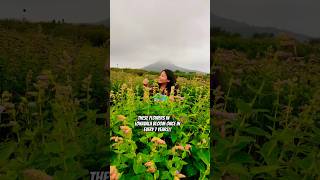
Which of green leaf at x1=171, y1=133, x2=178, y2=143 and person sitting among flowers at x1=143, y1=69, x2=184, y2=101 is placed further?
person sitting among flowers at x1=143, y1=69, x2=184, y2=101

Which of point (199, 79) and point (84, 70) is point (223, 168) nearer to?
point (199, 79)

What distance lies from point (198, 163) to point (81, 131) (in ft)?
2.80

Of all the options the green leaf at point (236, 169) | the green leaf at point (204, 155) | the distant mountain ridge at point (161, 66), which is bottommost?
the green leaf at point (204, 155)

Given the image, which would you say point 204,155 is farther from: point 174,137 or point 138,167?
point 138,167

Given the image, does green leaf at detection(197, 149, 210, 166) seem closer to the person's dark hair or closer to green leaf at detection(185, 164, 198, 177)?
green leaf at detection(185, 164, 198, 177)

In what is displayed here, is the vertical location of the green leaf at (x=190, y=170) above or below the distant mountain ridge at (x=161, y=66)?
below

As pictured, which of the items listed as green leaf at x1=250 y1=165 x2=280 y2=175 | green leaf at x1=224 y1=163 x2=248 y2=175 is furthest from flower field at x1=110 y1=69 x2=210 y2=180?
green leaf at x1=250 y1=165 x2=280 y2=175

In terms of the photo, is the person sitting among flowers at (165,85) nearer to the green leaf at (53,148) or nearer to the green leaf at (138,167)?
the green leaf at (138,167)

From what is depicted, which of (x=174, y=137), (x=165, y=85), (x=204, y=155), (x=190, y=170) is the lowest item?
(x=190, y=170)

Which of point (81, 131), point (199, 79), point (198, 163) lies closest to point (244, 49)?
point (199, 79)

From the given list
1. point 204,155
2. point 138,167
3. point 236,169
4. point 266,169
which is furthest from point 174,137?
point 266,169

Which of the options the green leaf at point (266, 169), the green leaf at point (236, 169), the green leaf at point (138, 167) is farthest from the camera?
the green leaf at point (138, 167)

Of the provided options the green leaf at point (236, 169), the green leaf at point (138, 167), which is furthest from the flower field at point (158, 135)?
the green leaf at point (236, 169)

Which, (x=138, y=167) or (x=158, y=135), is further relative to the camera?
(x=158, y=135)
